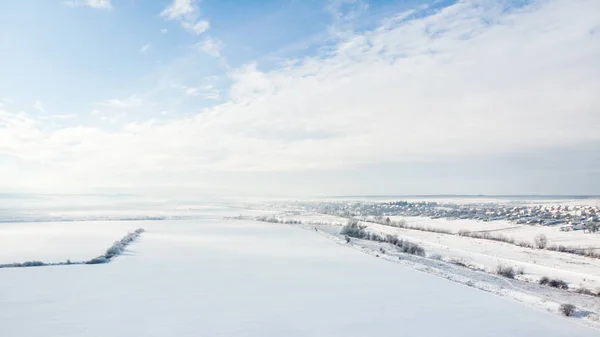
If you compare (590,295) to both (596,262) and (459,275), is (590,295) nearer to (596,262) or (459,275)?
(459,275)

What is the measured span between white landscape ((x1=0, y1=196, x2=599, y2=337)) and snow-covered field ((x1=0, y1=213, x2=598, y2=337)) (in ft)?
0.13

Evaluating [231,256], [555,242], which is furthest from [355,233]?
[231,256]

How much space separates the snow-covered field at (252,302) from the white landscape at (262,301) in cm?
4

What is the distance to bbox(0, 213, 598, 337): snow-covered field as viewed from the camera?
1185 cm

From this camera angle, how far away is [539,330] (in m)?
12.0

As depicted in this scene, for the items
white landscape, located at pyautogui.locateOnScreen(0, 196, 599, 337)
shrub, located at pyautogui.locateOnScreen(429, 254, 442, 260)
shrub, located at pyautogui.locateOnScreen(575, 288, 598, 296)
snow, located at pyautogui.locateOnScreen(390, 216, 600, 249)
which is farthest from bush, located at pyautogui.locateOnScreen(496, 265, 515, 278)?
snow, located at pyautogui.locateOnScreen(390, 216, 600, 249)

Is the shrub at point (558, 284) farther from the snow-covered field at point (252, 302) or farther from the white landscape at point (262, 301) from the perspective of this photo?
the snow-covered field at point (252, 302)

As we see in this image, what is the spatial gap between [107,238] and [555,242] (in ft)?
148

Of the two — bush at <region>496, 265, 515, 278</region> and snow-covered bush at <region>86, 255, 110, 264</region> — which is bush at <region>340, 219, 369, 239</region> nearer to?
bush at <region>496, 265, 515, 278</region>

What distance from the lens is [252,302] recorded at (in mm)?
14953

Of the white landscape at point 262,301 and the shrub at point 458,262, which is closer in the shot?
the white landscape at point 262,301

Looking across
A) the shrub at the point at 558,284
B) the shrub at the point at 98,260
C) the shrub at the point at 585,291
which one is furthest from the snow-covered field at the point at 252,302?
the shrub at the point at 558,284

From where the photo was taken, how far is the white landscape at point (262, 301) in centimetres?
1188

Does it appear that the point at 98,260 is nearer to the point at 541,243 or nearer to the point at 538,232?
the point at 541,243
